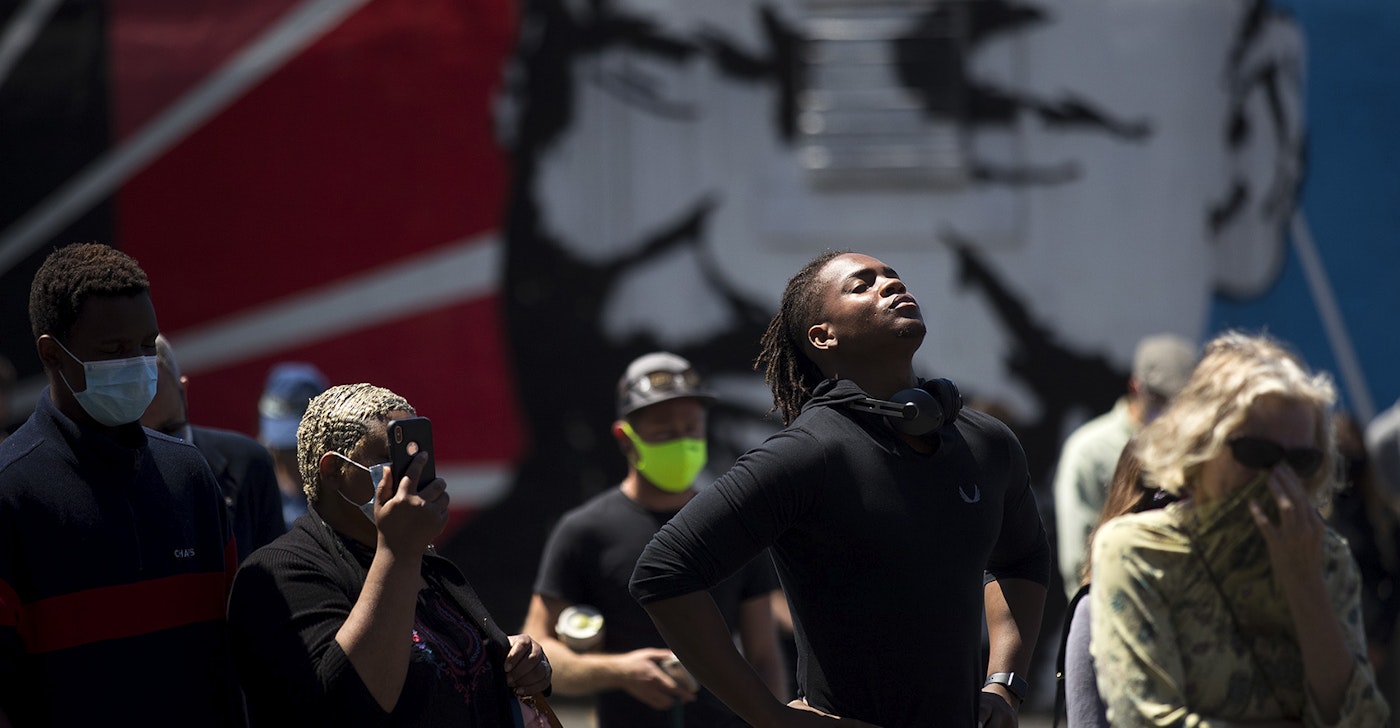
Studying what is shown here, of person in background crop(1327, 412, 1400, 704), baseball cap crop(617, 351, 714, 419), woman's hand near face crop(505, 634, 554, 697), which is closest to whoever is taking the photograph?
woman's hand near face crop(505, 634, 554, 697)

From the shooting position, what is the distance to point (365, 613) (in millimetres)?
2576

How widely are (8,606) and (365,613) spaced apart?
0.60 m

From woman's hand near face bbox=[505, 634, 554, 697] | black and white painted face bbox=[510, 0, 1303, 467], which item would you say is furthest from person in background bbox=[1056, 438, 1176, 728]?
black and white painted face bbox=[510, 0, 1303, 467]

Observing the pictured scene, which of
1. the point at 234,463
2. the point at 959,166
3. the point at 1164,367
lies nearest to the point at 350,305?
the point at 959,166

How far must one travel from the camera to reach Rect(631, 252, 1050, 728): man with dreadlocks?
2.68 metres

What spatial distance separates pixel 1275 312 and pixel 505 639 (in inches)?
224

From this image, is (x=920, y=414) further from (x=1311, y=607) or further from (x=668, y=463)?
(x=668, y=463)

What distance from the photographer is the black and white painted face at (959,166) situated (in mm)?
7371

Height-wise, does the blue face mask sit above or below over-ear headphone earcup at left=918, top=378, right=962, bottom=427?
above

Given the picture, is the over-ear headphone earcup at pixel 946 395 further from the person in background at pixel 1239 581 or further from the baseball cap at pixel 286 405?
the baseball cap at pixel 286 405

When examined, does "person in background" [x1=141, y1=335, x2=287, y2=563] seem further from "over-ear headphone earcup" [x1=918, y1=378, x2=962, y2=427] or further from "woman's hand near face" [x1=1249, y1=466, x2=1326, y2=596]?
"woman's hand near face" [x1=1249, y1=466, x2=1326, y2=596]

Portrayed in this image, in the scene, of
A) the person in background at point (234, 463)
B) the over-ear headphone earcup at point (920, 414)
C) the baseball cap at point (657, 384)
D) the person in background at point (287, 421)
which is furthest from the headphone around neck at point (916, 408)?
the person in background at point (287, 421)

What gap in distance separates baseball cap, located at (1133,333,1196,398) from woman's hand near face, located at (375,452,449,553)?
3695mm

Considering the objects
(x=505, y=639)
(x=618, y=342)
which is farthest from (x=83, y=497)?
(x=618, y=342)
